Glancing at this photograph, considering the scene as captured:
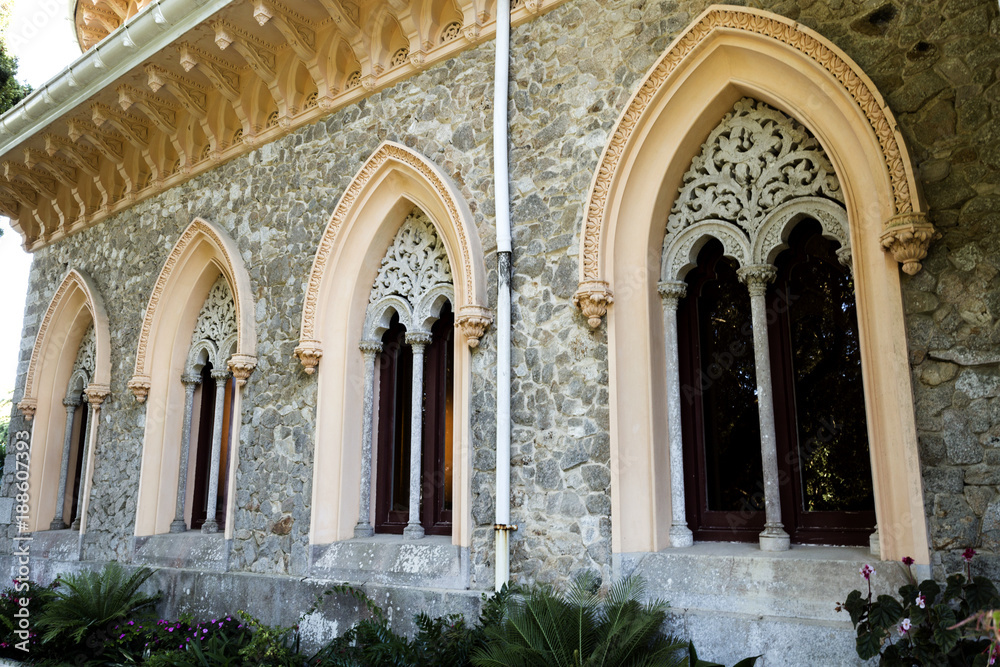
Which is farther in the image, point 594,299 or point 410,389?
point 410,389

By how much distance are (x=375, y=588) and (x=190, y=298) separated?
4163 millimetres

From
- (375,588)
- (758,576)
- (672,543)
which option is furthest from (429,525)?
(758,576)

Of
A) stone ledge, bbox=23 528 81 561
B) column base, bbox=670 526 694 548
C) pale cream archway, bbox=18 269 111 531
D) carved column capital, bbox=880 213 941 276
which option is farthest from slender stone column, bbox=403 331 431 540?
pale cream archway, bbox=18 269 111 531

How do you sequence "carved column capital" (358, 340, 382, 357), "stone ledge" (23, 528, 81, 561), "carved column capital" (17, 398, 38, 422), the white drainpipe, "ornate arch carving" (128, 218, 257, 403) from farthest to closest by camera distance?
"carved column capital" (17, 398, 38, 422) < "stone ledge" (23, 528, 81, 561) < "ornate arch carving" (128, 218, 257, 403) < "carved column capital" (358, 340, 382, 357) < the white drainpipe

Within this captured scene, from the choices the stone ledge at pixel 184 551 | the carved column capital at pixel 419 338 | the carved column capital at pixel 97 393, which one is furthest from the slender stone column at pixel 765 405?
the carved column capital at pixel 97 393

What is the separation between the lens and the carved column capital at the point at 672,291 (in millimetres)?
4969

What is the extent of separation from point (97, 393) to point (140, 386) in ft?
2.96

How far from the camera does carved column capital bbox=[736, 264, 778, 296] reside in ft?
15.0

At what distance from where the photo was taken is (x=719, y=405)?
16.0 ft

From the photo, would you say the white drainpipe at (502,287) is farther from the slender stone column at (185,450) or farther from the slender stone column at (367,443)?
the slender stone column at (185,450)

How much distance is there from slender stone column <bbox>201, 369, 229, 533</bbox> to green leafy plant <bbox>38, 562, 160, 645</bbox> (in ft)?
2.39

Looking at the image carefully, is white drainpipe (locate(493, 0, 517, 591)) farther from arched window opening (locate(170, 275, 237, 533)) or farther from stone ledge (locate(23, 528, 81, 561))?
stone ledge (locate(23, 528, 81, 561))

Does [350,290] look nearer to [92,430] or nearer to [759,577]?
[759,577]

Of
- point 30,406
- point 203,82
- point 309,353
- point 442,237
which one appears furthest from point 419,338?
point 30,406
